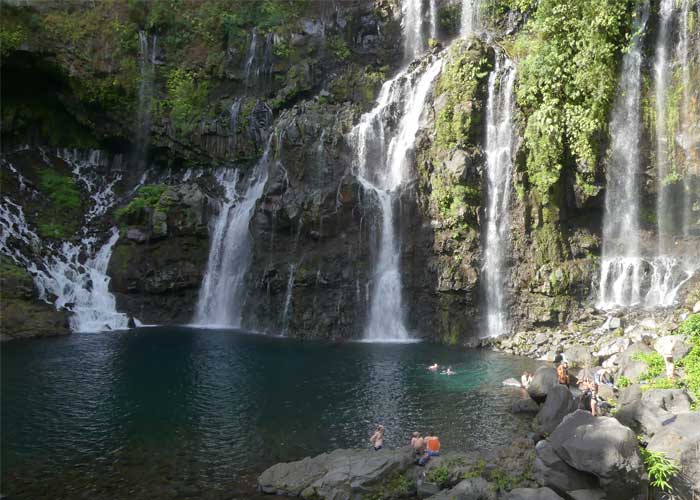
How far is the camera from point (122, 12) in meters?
45.7

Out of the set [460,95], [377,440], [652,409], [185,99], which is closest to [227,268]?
[185,99]

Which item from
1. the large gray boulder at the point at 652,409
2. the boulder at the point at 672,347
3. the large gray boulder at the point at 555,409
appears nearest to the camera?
the large gray boulder at the point at 652,409

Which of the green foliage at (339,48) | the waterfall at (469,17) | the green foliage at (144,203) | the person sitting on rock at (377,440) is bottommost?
the person sitting on rock at (377,440)

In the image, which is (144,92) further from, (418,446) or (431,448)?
(431,448)

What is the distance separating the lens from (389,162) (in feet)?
118

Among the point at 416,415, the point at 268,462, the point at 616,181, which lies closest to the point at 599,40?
the point at 616,181

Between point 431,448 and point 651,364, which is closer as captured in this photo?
point 431,448

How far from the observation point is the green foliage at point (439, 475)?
43.1 feet

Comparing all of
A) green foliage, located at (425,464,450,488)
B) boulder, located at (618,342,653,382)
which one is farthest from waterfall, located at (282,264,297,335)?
green foliage, located at (425,464,450,488)

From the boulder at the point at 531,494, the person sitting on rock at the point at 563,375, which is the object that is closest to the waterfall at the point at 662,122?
the person sitting on rock at the point at 563,375

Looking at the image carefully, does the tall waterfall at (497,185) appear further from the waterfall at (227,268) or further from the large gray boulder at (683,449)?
the large gray boulder at (683,449)

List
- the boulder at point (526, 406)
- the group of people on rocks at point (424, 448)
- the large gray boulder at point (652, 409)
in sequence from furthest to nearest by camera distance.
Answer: the boulder at point (526, 406) < the large gray boulder at point (652, 409) < the group of people on rocks at point (424, 448)

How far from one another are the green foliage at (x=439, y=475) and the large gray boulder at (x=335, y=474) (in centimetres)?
72

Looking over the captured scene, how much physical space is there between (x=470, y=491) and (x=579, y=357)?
47.6ft
